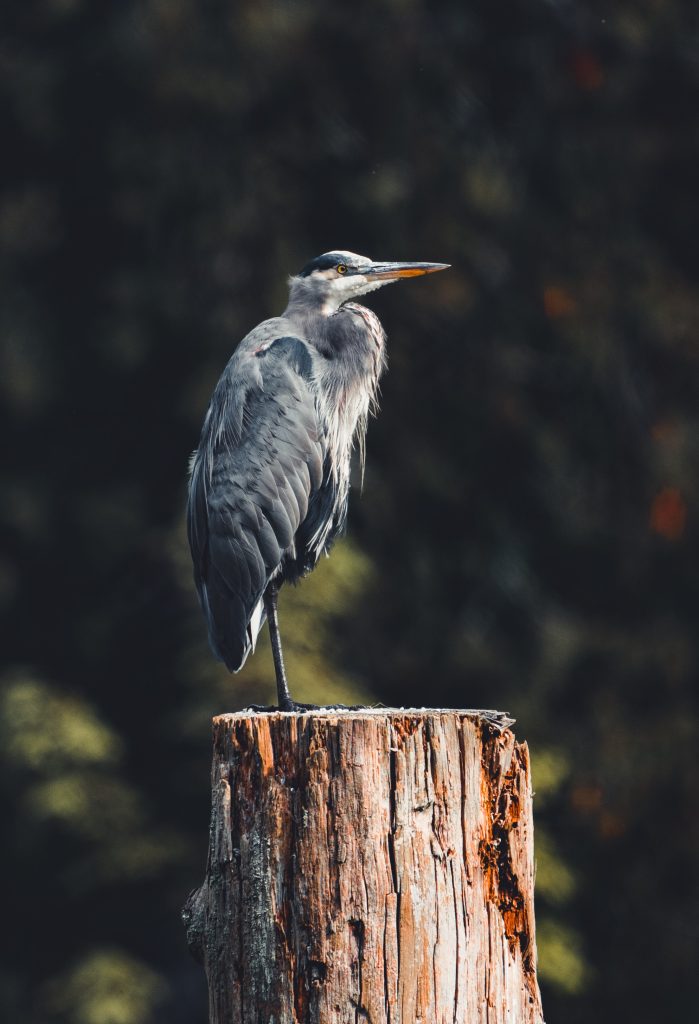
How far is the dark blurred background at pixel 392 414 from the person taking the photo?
308 inches

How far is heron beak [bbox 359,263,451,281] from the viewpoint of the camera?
477cm

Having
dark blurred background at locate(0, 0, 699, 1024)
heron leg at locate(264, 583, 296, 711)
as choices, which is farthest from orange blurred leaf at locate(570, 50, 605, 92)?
heron leg at locate(264, 583, 296, 711)

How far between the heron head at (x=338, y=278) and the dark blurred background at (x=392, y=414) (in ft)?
8.31

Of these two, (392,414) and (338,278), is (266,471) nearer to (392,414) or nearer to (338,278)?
(338,278)

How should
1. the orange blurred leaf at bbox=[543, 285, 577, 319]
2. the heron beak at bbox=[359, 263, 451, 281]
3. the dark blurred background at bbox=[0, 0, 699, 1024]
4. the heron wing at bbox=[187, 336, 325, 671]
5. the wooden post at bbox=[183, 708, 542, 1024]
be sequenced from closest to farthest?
the wooden post at bbox=[183, 708, 542, 1024] < the heron wing at bbox=[187, 336, 325, 671] < the heron beak at bbox=[359, 263, 451, 281] < the dark blurred background at bbox=[0, 0, 699, 1024] < the orange blurred leaf at bbox=[543, 285, 577, 319]

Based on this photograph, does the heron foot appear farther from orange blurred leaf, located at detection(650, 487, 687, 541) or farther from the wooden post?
orange blurred leaf, located at detection(650, 487, 687, 541)

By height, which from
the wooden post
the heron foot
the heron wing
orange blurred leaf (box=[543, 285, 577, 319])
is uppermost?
orange blurred leaf (box=[543, 285, 577, 319])

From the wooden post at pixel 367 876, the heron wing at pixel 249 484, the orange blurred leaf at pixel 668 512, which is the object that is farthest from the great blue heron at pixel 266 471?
the orange blurred leaf at pixel 668 512

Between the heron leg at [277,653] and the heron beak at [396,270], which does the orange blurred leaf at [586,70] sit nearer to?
the heron beak at [396,270]

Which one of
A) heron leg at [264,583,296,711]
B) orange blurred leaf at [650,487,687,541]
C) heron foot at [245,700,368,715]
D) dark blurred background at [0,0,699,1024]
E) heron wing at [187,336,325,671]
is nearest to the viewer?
heron foot at [245,700,368,715]

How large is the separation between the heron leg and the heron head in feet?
3.29

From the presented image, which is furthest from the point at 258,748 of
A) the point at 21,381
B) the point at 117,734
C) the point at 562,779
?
the point at 21,381

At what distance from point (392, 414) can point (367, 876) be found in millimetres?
5529

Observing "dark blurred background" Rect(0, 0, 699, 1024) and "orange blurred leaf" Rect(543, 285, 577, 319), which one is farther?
"orange blurred leaf" Rect(543, 285, 577, 319)
